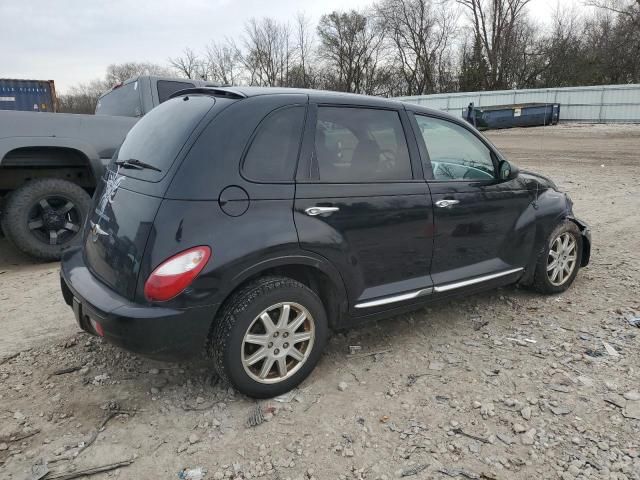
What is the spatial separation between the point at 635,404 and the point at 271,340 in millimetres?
2127

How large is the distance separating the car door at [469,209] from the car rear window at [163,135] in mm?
1489

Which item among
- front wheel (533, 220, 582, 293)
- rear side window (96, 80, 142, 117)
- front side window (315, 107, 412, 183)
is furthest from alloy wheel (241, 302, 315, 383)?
rear side window (96, 80, 142, 117)

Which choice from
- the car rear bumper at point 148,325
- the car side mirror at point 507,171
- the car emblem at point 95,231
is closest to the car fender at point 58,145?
the car emblem at point 95,231

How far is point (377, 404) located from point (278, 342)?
68 cm

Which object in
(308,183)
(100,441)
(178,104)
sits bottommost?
(100,441)

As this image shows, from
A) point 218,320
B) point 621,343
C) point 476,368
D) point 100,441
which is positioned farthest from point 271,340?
point 621,343

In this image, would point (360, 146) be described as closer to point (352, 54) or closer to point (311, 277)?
→ point (311, 277)

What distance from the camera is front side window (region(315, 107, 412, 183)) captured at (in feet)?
9.55

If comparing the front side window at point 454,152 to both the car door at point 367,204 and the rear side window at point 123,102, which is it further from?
the rear side window at point 123,102

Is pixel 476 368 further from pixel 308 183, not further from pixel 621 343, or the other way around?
pixel 308 183

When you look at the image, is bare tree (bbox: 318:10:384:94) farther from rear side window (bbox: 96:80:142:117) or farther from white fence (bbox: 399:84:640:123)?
rear side window (bbox: 96:80:142:117)

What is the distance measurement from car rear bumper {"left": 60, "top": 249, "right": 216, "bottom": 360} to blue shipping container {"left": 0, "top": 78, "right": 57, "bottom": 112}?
15.5 meters

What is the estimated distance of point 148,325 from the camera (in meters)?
2.39

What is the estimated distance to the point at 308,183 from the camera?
2781 mm
